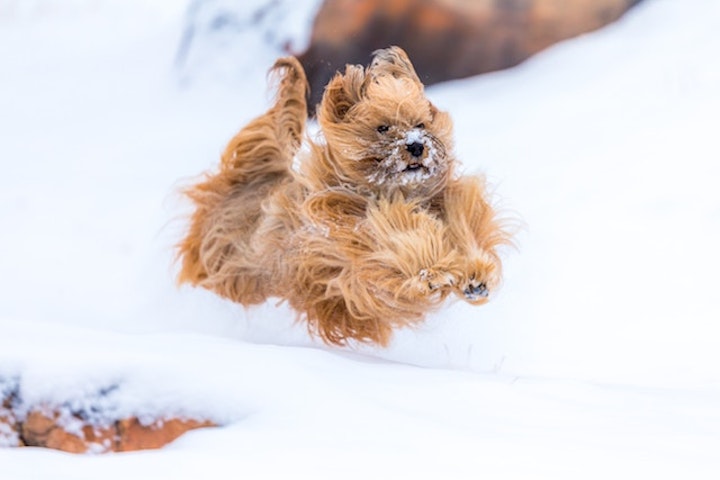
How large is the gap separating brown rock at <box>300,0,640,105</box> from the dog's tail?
1.16 m

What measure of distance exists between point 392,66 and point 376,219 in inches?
25.3

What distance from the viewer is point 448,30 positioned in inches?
249

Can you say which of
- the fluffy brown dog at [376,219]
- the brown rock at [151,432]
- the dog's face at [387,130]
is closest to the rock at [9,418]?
the brown rock at [151,432]

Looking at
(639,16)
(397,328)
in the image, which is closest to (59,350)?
(397,328)

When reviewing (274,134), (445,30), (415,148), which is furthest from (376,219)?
(445,30)

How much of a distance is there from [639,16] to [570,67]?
0.66 m

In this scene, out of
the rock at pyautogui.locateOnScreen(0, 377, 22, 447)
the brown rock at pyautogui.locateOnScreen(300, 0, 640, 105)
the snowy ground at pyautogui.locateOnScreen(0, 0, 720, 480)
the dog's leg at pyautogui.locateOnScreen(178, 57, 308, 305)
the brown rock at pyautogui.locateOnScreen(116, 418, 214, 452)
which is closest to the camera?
the snowy ground at pyautogui.locateOnScreen(0, 0, 720, 480)

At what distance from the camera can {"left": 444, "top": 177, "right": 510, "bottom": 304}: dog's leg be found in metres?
3.91

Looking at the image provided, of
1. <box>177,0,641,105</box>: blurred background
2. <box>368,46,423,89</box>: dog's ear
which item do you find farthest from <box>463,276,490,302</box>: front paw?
<box>177,0,641,105</box>: blurred background

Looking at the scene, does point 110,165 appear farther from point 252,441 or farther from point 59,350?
point 252,441

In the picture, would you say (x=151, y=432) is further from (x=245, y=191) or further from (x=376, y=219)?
(x=245, y=191)

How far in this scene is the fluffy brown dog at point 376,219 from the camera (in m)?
3.96

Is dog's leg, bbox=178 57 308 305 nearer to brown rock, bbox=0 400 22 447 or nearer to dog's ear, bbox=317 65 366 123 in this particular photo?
dog's ear, bbox=317 65 366 123

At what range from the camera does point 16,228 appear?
20.3ft
